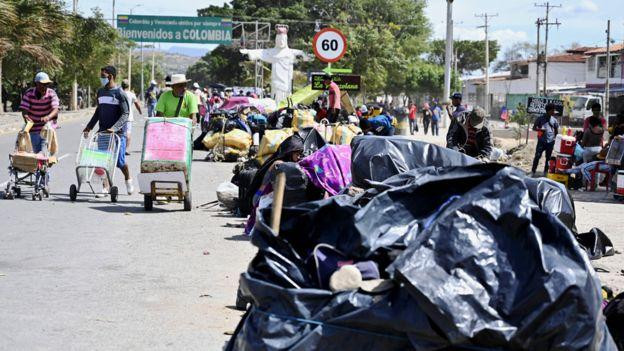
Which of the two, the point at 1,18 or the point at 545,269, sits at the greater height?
the point at 1,18

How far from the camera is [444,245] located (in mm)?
4496

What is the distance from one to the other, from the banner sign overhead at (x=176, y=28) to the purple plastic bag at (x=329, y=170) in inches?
2304

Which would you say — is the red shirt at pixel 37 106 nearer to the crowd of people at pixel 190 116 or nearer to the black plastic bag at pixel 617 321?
the crowd of people at pixel 190 116

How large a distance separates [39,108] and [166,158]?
2.88 metres

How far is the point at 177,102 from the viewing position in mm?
14117

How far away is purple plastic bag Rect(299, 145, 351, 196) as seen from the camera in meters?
8.38

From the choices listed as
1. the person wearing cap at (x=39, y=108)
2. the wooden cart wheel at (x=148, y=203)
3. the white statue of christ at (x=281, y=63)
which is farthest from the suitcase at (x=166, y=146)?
the white statue of christ at (x=281, y=63)

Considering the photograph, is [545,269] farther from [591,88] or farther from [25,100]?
[591,88]

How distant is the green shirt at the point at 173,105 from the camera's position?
554 inches

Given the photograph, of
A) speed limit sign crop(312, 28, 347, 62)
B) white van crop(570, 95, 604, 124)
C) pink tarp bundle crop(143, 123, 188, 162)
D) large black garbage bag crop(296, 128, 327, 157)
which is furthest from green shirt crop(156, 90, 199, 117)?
white van crop(570, 95, 604, 124)

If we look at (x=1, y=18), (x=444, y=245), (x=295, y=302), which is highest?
(x=1, y=18)

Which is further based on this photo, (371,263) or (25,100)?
(25,100)

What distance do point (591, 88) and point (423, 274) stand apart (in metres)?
81.7

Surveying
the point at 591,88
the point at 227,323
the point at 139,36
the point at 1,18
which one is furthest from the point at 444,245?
the point at 591,88
